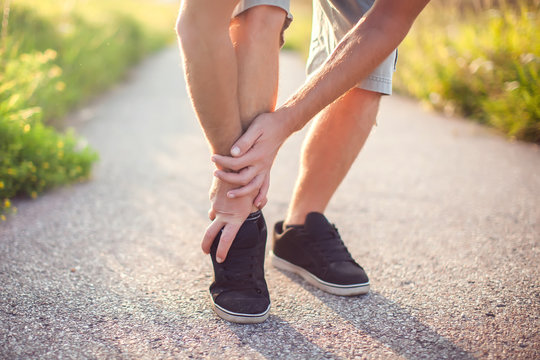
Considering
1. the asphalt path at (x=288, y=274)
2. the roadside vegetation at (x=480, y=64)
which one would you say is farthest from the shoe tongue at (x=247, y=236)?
the roadside vegetation at (x=480, y=64)

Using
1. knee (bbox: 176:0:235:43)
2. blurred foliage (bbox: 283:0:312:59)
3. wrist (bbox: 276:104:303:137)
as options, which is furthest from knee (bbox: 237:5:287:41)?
blurred foliage (bbox: 283:0:312:59)

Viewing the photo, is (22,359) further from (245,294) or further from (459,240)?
(459,240)

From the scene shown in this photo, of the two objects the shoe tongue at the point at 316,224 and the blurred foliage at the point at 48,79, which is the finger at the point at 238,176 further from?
the blurred foliage at the point at 48,79

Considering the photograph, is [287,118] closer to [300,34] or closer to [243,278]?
[243,278]

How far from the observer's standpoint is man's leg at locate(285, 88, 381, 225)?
5.13 feet

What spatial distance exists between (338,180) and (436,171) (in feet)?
5.23

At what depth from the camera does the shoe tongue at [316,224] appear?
157 cm

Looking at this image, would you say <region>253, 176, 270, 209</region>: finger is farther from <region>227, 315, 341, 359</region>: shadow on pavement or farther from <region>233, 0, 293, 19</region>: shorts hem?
<region>233, 0, 293, 19</region>: shorts hem

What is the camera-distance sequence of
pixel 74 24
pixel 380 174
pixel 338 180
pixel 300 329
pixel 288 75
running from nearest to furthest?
pixel 300 329, pixel 338 180, pixel 380 174, pixel 74 24, pixel 288 75

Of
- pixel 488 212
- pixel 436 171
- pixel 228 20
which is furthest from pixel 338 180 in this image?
pixel 436 171

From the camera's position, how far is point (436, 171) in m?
2.97

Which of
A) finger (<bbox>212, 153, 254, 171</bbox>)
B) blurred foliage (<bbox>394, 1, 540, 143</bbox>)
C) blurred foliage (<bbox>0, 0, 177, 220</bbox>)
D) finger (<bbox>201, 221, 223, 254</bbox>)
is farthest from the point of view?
blurred foliage (<bbox>394, 1, 540, 143</bbox>)

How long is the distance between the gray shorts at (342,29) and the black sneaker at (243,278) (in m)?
0.60

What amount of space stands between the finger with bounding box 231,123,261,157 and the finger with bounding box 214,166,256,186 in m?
0.06
